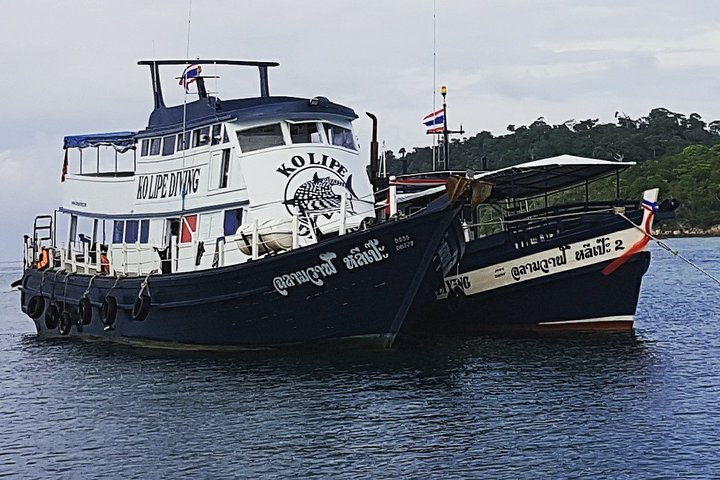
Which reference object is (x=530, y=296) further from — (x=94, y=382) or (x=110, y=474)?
(x=110, y=474)

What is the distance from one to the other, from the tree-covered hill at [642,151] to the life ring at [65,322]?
50.0 m

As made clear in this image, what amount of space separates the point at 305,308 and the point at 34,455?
6439mm

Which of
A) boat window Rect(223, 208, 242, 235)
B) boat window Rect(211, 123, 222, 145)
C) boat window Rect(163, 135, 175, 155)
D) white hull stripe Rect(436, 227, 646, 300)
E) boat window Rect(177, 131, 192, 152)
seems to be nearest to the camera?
boat window Rect(223, 208, 242, 235)

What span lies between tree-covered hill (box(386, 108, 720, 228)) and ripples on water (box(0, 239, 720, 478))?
A: 53.6 metres

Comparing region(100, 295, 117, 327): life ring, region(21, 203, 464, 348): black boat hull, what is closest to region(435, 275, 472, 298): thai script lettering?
region(21, 203, 464, 348): black boat hull

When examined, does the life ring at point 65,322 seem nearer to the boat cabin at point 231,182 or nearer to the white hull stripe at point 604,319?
the boat cabin at point 231,182

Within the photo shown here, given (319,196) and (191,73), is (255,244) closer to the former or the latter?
(319,196)

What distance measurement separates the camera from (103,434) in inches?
706

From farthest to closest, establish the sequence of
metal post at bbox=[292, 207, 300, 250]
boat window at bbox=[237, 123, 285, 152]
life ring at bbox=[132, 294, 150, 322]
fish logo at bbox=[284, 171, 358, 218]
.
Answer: life ring at bbox=[132, 294, 150, 322] → boat window at bbox=[237, 123, 285, 152] → fish logo at bbox=[284, 171, 358, 218] → metal post at bbox=[292, 207, 300, 250]

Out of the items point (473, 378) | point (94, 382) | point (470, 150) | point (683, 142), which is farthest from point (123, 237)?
point (683, 142)

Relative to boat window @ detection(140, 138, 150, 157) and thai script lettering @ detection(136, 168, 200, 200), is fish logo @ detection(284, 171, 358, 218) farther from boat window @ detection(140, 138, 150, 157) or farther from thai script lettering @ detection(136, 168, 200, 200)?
boat window @ detection(140, 138, 150, 157)

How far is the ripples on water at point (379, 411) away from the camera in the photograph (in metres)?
15.6

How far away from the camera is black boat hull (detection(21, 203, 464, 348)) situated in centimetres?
2147

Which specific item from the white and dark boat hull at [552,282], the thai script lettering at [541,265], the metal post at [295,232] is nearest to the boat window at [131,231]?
the metal post at [295,232]
